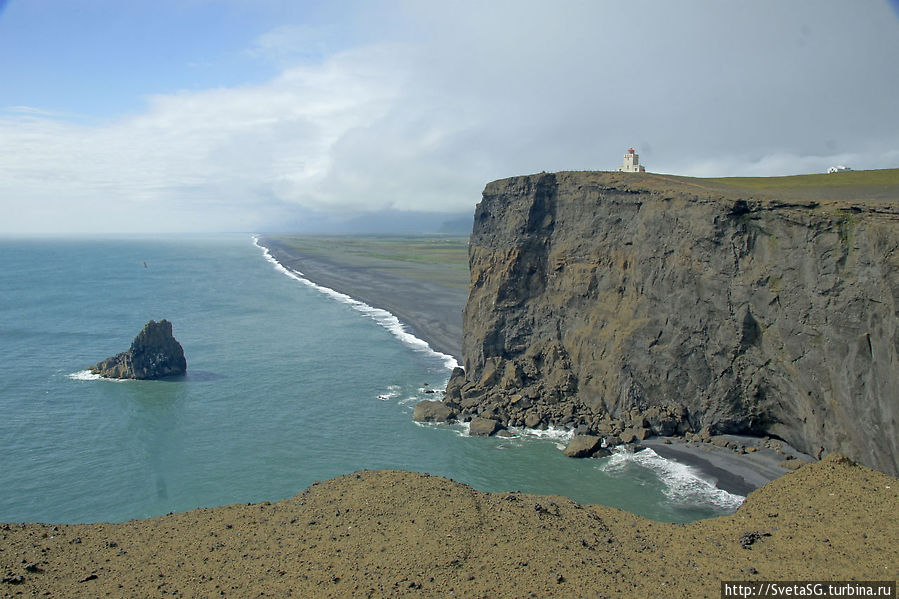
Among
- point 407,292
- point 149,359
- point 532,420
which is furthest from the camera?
point 407,292

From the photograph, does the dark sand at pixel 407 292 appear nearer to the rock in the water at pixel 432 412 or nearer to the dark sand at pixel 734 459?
the rock in the water at pixel 432 412

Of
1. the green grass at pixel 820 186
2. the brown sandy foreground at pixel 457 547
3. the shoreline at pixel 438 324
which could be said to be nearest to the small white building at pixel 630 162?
the green grass at pixel 820 186

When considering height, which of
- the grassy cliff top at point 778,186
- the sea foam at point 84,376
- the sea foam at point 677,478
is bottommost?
the sea foam at point 677,478

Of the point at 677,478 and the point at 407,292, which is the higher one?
the point at 407,292

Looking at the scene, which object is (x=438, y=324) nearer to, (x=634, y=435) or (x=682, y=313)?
(x=634, y=435)

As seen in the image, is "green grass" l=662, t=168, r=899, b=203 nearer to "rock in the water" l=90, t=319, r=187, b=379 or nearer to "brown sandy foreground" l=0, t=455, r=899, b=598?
"brown sandy foreground" l=0, t=455, r=899, b=598

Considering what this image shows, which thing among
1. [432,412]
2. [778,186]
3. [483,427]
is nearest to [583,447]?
[483,427]

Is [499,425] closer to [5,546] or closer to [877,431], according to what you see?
[877,431]
